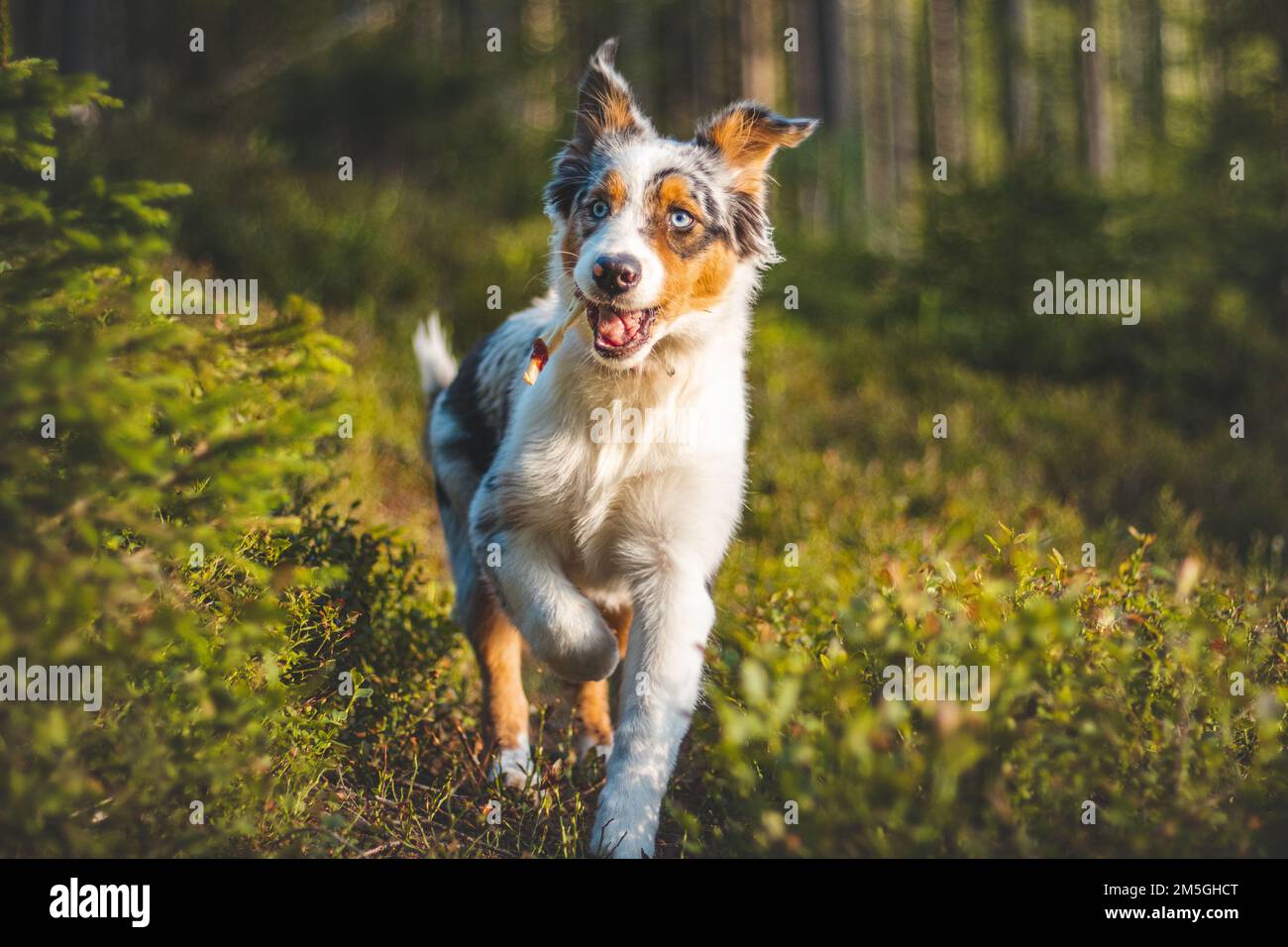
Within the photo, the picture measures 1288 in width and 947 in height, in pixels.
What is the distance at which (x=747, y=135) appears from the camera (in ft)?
14.0

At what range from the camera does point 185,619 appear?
9.09 feet

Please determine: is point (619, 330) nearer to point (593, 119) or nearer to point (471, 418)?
point (593, 119)

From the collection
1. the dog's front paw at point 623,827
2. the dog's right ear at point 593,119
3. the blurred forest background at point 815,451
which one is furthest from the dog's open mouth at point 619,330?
the dog's front paw at point 623,827

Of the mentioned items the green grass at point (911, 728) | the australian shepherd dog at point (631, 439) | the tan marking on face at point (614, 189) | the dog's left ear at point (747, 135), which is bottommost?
the green grass at point (911, 728)

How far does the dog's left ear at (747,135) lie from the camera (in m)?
4.23

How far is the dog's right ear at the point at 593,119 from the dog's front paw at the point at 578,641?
160 cm

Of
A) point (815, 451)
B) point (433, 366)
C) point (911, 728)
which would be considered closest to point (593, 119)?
point (433, 366)

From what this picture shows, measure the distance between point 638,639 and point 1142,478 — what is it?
19.9ft

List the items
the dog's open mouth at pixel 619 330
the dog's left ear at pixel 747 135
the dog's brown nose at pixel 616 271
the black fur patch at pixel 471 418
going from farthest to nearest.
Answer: the black fur patch at pixel 471 418 → the dog's left ear at pixel 747 135 → the dog's open mouth at pixel 619 330 → the dog's brown nose at pixel 616 271

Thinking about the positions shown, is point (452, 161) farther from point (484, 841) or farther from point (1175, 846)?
point (1175, 846)

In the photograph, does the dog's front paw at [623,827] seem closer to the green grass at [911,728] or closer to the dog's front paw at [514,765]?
the green grass at [911,728]

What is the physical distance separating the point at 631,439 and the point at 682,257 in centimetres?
67
